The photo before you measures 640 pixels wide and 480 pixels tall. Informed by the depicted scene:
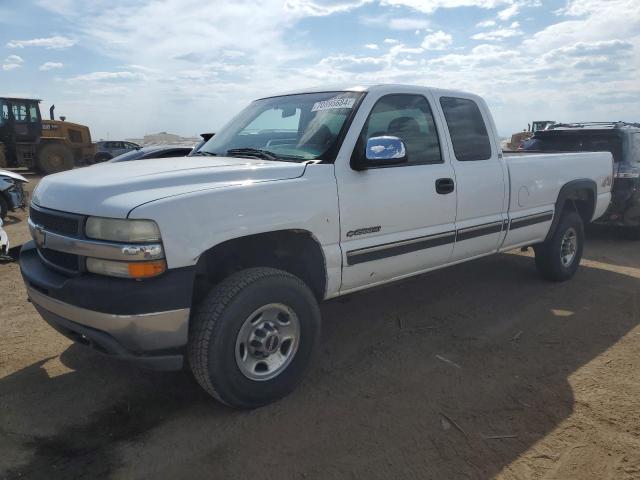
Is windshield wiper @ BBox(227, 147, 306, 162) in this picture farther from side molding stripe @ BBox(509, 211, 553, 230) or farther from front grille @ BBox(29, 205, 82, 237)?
side molding stripe @ BBox(509, 211, 553, 230)

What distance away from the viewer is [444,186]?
403cm

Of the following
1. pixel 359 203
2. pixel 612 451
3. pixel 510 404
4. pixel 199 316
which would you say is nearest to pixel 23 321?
pixel 199 316

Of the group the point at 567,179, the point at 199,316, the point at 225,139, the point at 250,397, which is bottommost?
the point at 250,397

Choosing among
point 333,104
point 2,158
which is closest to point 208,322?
point 333,104

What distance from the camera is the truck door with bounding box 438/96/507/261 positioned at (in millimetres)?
4258

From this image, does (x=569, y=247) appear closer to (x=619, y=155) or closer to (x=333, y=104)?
(x=619, y=155)

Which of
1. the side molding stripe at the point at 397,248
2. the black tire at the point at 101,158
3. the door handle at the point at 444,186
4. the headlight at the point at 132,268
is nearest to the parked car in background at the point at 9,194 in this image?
the headlight at the point at 132,268

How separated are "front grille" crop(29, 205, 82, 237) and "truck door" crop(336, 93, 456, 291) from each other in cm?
158

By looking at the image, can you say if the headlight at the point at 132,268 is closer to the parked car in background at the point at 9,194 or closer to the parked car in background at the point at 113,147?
the parked car in background at the point at 9,194

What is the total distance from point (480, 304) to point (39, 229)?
12.8ft

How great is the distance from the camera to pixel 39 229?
10.0ft

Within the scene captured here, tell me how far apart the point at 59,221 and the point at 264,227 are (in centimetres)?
115

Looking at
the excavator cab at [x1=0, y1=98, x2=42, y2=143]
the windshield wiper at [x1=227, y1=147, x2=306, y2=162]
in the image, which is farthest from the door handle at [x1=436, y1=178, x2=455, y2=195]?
the excavator cab at [x1=0, y1=98, x2=42, y2=143]

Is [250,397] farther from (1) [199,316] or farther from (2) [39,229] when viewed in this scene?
(2) [39,229]
